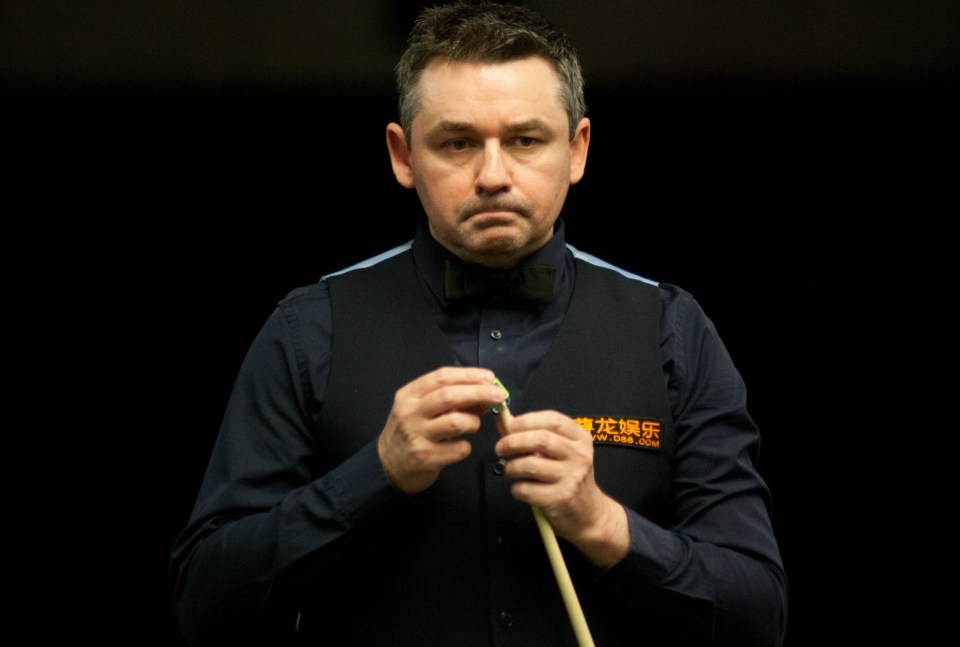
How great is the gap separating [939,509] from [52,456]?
1.94m

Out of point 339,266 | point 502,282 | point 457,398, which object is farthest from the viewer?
point 339,266

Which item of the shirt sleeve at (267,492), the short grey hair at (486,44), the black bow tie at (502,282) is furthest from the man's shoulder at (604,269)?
the shirt sleeve at (267,492)

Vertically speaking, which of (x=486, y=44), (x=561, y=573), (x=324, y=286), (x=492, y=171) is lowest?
(x=561, y=573)

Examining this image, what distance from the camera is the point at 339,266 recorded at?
142 inches

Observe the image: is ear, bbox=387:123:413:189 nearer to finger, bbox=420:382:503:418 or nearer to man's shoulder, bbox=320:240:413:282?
man's shoulder, bbox=320:240:413:282

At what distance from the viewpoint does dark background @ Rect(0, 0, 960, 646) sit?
3502mm

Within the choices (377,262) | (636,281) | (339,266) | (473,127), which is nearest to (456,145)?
(473,127)

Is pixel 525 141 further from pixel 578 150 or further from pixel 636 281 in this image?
pixel 636 281

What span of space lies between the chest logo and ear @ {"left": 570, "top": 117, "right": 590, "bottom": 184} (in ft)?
1.36

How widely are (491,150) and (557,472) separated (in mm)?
520

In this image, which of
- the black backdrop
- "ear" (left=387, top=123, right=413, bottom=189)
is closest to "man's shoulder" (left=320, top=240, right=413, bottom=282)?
"ear" (left=387, top=123, right=413, bottom=189)

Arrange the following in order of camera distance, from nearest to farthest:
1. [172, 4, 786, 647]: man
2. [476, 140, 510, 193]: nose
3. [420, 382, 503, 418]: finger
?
[420, 382, 503, 418]: finger → [172, 4, 786, 647]: man → [476, 140, 510, 193]: nose

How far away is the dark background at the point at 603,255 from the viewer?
3502mm

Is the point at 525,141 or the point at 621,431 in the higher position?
the point at 525,141
